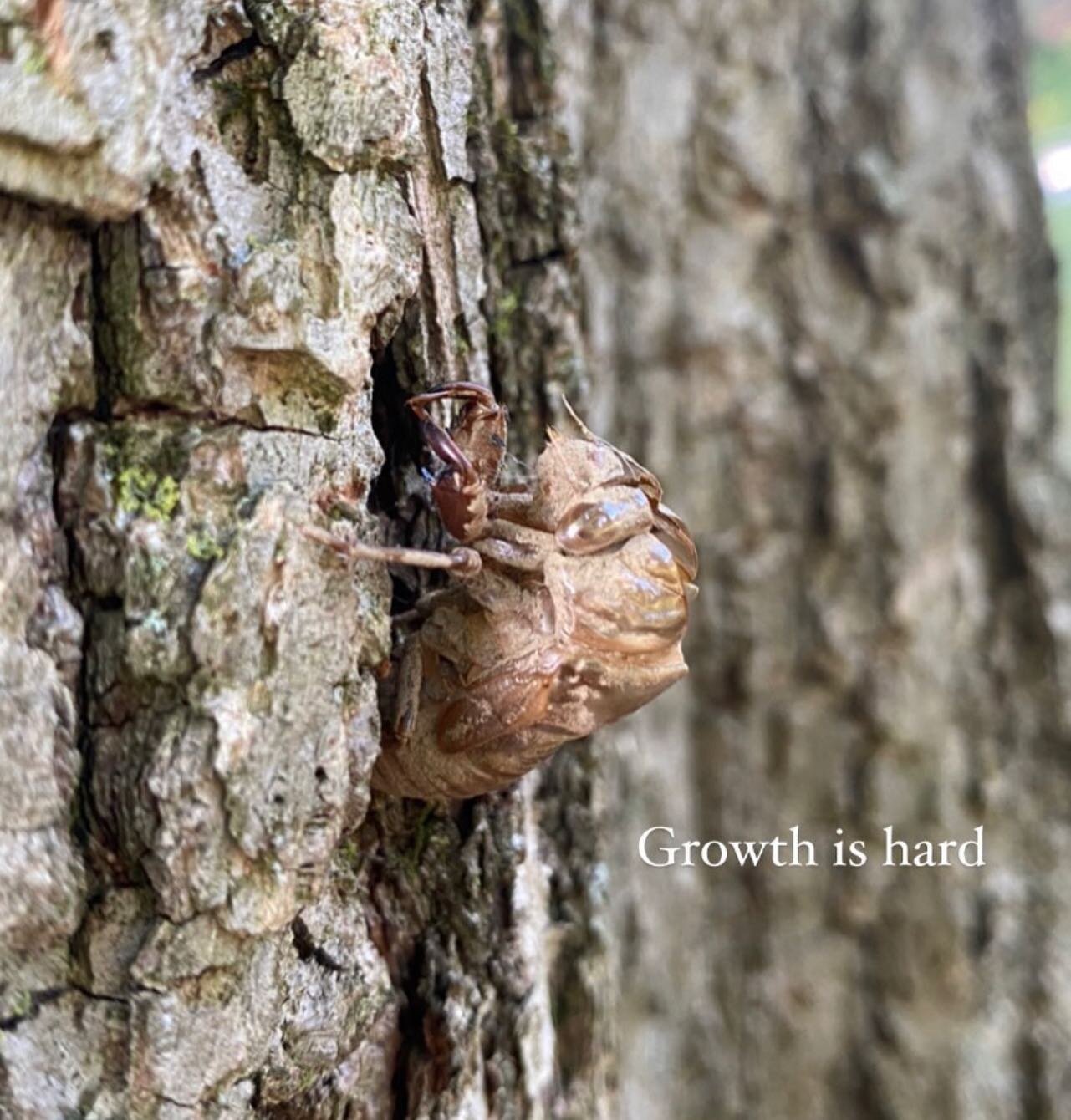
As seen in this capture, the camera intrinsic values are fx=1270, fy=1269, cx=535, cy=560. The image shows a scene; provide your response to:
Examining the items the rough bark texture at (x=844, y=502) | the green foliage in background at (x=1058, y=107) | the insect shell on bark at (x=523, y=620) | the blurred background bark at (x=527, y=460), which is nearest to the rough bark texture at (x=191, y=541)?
the blurred background bark at (x=527, y=460)

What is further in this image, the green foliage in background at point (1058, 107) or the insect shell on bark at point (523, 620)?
the green foliage in background at point (1058, 107)

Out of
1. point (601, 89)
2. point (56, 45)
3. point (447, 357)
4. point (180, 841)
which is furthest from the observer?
point (601, 89)

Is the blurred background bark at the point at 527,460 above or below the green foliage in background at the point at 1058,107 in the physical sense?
below

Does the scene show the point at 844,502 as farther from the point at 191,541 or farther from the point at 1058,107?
the point at 1058,107

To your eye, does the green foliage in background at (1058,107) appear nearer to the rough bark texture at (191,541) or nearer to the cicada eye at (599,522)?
the cicada eye at (599,522)

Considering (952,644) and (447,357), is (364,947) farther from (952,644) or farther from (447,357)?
(952,644)

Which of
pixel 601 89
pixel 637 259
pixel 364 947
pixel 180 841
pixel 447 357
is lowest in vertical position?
pixel 364 947

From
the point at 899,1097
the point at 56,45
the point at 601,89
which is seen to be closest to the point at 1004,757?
the point at 899,1097
